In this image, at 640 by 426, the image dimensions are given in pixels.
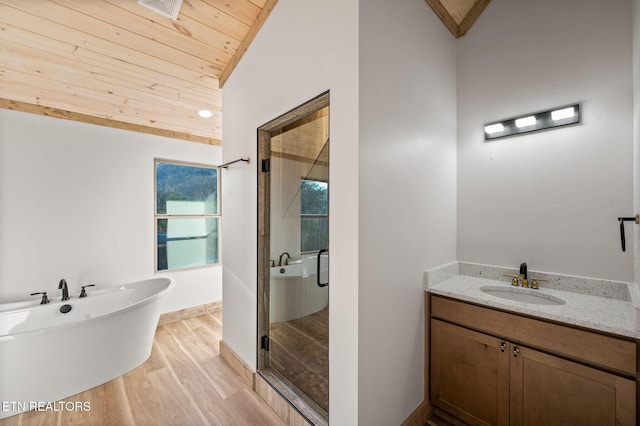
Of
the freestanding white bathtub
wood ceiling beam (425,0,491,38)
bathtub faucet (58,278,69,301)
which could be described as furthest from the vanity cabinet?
bathtub faucet (58,278,69,301)

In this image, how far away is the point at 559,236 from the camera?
178cm

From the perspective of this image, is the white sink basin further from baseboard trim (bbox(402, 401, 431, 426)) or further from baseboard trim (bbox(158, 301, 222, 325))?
baseboard trim (bbox(158, 301, 222, 325))

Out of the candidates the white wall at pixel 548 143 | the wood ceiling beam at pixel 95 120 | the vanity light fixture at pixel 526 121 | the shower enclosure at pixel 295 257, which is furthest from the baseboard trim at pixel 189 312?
the vanity light fixture at pixel 526 121

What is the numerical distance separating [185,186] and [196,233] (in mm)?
680

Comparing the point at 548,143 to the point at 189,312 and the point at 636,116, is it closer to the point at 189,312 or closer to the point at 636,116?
the point at 636,116

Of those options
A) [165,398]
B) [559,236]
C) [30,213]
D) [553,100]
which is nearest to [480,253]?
[559,236]

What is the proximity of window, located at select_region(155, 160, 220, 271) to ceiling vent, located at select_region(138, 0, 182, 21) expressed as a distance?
1.99 m

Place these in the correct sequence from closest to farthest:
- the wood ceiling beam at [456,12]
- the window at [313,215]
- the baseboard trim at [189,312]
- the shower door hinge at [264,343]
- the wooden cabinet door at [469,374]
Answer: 1. the wooden cabinet door at [469,374]
2. the window at [313,215]
3. the wood ceiling beam at [456,12]
4. the shower door hinge at [264,343]
5. the baseboard trim at [189,312]

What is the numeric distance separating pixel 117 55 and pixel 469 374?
139 inches

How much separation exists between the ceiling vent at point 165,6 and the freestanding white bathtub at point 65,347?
2336mm

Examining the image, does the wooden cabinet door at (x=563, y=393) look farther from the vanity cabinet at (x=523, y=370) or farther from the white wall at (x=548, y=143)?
the white wall at (x=548, y=143)

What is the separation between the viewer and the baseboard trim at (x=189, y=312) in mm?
3404

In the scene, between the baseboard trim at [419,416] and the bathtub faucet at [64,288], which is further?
the bathtub faucet at [64,288]

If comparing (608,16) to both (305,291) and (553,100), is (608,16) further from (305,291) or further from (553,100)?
(305,291)
